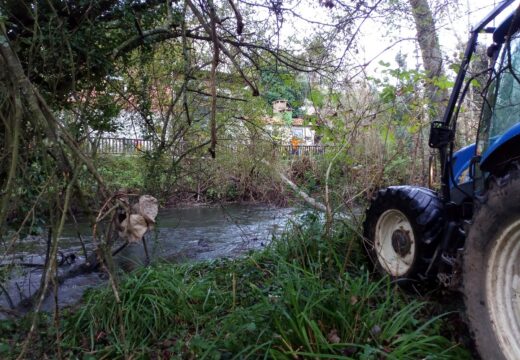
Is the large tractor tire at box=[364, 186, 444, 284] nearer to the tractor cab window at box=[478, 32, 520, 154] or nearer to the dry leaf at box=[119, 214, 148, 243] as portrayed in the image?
the tractor cab window at box=[478, 32, 520, 154]

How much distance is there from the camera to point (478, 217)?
8.41 ft

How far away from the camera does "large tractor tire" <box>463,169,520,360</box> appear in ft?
7.68

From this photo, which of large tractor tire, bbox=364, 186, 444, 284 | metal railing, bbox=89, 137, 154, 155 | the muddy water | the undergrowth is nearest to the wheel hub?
large tractor tire, bbox=364, 186, 444, 284

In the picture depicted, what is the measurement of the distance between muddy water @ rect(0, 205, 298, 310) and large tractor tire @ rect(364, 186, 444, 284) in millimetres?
1570

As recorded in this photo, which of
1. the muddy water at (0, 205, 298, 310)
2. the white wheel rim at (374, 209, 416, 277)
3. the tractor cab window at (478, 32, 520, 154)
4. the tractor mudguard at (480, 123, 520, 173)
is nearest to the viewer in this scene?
the tractor mudguard at (480, 123, 520, 173)

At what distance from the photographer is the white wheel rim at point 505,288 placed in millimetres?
2346

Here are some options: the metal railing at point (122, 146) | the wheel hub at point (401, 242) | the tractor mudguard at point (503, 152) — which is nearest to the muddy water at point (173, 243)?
the metal railing at point (122, 146)

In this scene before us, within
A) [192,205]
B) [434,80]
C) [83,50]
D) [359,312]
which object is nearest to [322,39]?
[434,80]

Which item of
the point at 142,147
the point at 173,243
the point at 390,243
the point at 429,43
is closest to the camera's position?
the point at 390,243

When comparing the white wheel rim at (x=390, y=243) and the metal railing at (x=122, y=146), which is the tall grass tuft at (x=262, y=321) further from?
the metal railing at (x=122, y=146)

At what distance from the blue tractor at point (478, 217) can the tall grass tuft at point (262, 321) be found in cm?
34

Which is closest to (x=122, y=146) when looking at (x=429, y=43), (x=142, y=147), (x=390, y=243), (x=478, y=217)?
(x=142, y=147)

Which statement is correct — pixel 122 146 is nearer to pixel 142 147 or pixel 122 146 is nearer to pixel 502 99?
pixel 142 147

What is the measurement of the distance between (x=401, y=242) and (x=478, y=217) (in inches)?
53.7
